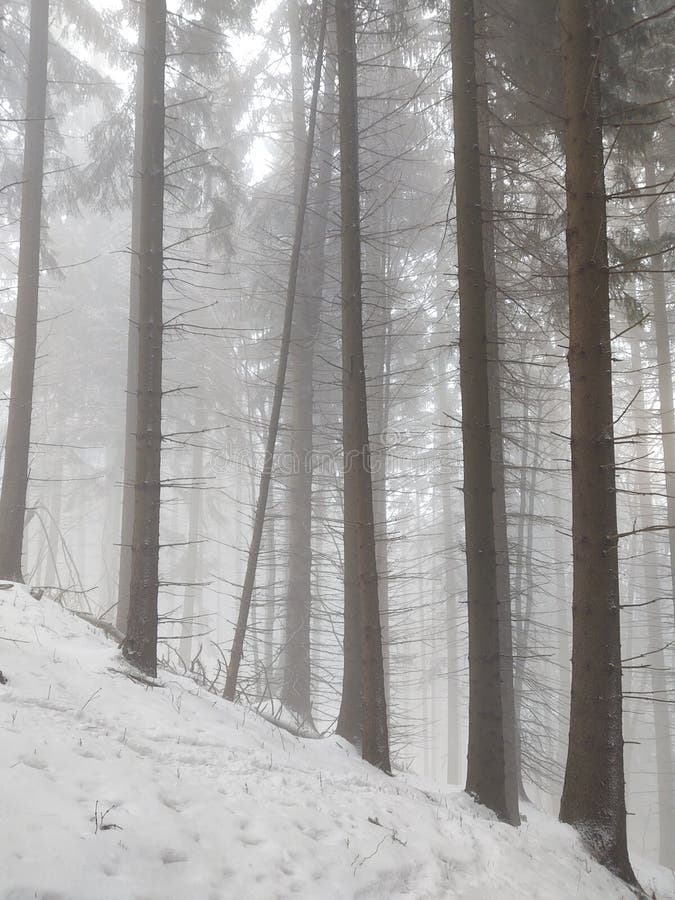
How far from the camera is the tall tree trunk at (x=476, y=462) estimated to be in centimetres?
598

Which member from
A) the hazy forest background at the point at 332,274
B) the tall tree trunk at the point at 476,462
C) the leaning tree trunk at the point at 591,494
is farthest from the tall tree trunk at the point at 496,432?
the leaning tree trunk at the point at 591,494

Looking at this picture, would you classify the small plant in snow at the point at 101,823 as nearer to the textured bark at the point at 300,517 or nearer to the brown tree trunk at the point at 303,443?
the textured bark at the point at 300,517

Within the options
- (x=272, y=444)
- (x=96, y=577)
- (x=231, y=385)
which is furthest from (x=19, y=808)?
(x=96, y=577)

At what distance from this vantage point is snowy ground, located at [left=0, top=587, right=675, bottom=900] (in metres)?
3.00

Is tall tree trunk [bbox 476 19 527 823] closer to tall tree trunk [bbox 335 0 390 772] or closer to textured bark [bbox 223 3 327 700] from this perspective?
tall tree trunk [bbox 335 0 390 772]

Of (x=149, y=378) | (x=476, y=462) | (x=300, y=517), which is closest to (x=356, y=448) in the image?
(x=476, y=462)

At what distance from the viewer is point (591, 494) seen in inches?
206

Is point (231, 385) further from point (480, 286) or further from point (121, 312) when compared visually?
point (480, 286)

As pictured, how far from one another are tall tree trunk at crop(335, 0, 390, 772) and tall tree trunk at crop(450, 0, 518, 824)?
1099 millimetres

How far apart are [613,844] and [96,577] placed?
3863cm

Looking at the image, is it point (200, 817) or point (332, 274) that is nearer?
point (200, 817)

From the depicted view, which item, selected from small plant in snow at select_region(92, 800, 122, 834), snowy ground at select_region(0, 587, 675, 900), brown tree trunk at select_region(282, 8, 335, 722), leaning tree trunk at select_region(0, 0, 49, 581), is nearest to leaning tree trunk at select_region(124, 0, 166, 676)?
snowy ground at select_region(0, 587, 675, 900)

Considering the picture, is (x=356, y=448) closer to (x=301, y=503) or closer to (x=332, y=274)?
(x=301, y=503)

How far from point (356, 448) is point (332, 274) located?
7.24m
